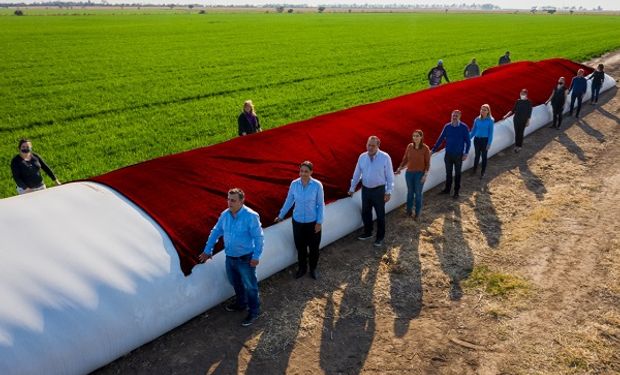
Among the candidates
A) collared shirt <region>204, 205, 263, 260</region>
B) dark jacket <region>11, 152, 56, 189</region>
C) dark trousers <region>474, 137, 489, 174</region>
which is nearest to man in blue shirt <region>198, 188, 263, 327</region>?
collared shirt <region>204, 205, 263, 260</region>

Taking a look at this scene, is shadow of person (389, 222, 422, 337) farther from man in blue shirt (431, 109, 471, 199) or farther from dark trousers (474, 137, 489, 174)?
dark trousers (474, 137, 489, 174)

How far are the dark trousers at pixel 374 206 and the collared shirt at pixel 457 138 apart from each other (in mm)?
2530

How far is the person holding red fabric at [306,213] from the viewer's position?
6.62 m

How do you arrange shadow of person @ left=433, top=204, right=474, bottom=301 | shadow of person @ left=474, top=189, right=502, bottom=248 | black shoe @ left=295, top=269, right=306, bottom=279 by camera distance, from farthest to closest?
shadow of person @ left=474, top=189, right=502, bottom=248
black shoe @ left=295, top=269, right=306, bottom=279
shadow of person @ left=433, top=204, right=474, bottom=301

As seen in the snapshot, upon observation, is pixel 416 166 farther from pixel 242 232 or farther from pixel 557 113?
pixel 557 113

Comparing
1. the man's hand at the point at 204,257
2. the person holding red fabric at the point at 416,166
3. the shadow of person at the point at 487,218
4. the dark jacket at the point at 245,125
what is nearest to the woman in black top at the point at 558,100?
the shadow of person at the point at 487,218

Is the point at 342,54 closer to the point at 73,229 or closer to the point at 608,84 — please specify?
the point at 608,84

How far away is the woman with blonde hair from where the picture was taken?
1029 centimetres

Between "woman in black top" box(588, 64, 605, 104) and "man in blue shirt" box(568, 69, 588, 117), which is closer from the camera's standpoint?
"man in blue shirt" box(568, 69, 588, 117)

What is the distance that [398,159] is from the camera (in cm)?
976

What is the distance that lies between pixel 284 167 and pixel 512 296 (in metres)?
3.95

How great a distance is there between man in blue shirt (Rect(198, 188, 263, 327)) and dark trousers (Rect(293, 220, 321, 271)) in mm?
1087

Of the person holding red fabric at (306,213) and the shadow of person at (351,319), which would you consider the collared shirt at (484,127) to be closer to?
the shadow of person at (351,319)

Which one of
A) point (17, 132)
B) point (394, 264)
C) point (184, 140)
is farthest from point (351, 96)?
point (394, 264)
